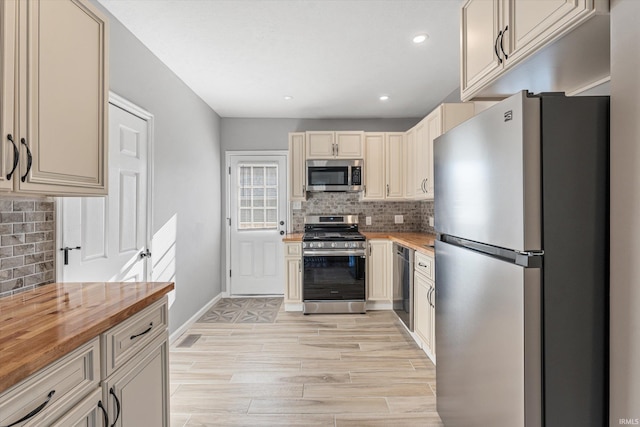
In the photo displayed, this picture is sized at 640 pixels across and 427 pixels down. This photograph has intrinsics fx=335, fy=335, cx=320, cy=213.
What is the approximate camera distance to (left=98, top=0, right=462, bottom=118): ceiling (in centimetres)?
211

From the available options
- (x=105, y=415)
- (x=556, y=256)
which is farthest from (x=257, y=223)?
(x=556, y=256)

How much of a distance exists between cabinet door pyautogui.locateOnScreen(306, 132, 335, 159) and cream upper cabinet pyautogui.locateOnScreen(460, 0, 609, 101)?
8.16 ft

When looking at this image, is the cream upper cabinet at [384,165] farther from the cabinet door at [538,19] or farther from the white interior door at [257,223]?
the cabinet door at [538,19]

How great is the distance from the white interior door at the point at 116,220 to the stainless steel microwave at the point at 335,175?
200 cm

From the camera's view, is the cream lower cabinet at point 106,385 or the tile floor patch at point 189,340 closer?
the cream lower cabinet at point 106,385

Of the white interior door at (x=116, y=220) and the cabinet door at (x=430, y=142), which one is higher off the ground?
the cabinet door at (x=430, y=142)

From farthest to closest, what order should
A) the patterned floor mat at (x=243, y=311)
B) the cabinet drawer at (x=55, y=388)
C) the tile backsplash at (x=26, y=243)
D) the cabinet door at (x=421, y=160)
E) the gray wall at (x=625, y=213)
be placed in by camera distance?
the patterned floor mat at (x=243, y=311) → the cabinet door at (x=421, y=160) → the tile backsplash at (x=26, y=243) → the gray wall at (x=625, y=213) → the cabinet drawer at (x=55, y=388)

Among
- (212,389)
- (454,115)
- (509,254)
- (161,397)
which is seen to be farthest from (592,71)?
(212,389)

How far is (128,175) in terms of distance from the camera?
246cm

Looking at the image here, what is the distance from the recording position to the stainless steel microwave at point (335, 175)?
419 centimetres

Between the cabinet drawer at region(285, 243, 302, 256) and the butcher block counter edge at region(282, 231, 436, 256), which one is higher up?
the butcher block counter edge at region(282, 231, 436, 256)

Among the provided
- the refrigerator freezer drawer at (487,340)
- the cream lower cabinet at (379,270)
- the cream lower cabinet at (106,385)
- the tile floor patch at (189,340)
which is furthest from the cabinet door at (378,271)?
the cream lower cabinet at (106,385)

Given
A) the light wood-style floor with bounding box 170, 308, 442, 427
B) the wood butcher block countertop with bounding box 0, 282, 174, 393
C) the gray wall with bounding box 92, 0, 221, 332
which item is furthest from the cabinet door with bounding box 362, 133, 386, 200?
the wood butcher block countertop with bounding box 0, 282, 174, 393

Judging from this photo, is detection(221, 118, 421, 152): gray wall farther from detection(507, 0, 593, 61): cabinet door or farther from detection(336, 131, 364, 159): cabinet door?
detection(507, 0, 593, 61): cabinet door
